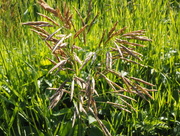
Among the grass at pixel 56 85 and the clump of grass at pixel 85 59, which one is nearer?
the clump of grass at pixel 85 59

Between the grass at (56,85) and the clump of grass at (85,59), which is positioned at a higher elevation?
the clump of grass at (85,59)

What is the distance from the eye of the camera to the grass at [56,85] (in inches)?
77.6

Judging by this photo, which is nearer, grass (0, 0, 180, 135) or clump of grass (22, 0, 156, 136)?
clump of grass (22, 0, 156, 136)

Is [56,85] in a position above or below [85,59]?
below

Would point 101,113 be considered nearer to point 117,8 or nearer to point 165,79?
point 165,79

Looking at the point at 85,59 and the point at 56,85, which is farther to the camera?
the point at 56,85

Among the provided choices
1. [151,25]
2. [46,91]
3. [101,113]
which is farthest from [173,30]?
[46,91]

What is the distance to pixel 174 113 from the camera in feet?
7.48

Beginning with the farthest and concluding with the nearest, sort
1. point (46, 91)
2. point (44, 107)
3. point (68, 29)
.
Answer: point (46, 91), point (44, 107), point (68, 29)

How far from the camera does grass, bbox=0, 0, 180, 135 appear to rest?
1.97 metres

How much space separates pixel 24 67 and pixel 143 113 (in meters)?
0.83

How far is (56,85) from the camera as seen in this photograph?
2.29 metres

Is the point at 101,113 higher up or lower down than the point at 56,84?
lower down

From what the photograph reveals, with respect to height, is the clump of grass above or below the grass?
above
